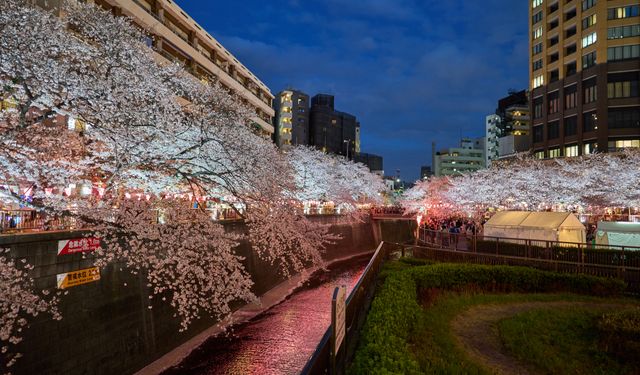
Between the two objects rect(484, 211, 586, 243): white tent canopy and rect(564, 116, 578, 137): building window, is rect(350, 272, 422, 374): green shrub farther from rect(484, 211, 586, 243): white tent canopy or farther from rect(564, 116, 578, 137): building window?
rect(564, 116, 578, 137): building window

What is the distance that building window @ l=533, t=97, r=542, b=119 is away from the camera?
67.9 m

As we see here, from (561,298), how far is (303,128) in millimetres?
93731

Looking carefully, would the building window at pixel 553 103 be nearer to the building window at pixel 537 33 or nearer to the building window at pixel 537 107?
the building window at pixel 537 107

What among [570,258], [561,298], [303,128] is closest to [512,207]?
[570,258]

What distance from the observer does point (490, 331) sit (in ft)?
38.2

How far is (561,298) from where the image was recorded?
50.4 ft

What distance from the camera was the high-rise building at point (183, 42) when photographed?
31.4m

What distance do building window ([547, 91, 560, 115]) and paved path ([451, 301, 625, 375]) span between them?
59248mm

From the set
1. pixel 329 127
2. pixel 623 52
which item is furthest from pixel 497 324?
pixel 329 127

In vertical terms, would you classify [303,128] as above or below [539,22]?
below

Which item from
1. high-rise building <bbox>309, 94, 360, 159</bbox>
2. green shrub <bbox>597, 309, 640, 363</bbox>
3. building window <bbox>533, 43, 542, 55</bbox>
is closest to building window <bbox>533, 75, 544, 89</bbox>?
building window <bbox>533, 43, 542, 55</bbox>

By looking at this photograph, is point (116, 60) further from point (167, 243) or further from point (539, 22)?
point (539, 22)

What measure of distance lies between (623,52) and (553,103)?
1174cm

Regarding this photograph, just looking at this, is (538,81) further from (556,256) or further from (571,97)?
(556,256)
